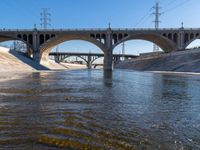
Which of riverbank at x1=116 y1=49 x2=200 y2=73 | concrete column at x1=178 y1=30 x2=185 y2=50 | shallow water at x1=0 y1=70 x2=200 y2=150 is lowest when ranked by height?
shallow water at x1=0 y1=70 x2=200 y2=150

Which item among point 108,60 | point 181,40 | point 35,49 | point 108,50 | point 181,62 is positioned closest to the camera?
point 181,62

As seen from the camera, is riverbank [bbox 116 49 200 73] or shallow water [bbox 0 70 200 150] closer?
shallow water [bbox 0 70 200 150]

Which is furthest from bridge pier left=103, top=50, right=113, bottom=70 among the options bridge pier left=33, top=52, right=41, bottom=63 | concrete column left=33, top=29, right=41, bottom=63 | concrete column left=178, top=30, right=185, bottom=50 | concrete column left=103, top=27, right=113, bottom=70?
concrete column left=178, top=30, right=185, bottom=50

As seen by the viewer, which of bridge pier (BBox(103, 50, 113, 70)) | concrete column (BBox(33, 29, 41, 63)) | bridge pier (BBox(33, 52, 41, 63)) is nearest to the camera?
bridge pier (BBox(33, 52, 41, 63))

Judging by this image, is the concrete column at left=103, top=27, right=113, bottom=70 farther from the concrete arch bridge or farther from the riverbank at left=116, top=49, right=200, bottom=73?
the riverbank at left=116, top=49, right=200, bottom=73

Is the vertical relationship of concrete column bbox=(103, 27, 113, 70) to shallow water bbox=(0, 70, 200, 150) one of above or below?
above

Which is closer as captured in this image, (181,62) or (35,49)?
(181,62)

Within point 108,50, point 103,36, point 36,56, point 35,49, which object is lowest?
point 36,56

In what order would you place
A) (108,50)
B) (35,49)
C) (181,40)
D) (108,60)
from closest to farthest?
(181,40)
(35,49)
(108,60)
(108,50)

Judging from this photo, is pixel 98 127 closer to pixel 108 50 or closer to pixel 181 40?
pixel 108 50

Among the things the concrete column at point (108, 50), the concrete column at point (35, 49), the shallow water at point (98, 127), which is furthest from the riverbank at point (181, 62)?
the shallow water at point (98, 127)

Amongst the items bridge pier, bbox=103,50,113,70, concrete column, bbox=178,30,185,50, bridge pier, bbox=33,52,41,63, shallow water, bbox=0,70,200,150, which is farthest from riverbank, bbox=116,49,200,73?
shallow water, bbox=0,70,200,150

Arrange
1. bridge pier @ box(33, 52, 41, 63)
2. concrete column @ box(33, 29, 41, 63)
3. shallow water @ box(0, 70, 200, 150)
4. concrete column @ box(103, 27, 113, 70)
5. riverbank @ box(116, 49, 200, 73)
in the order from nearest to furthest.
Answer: shallow water @ box(0, 70, 200, 150), riverbank @ box(116, 49, 200, 73), bridge pier @ box(33, 52, 41, 63), concrete column @ box(33, 29, 41, 63), concrete column @ box(103, 27, 113, 70)

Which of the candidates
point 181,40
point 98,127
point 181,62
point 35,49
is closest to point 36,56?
point 35,49
